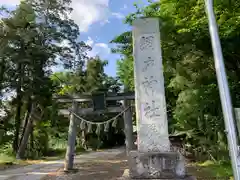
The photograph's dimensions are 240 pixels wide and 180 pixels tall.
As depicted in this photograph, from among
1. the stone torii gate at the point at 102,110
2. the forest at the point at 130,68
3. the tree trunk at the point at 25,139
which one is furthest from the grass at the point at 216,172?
the tree trunk at the point at 25,139

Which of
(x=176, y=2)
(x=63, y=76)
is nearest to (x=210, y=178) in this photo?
(x=176, y=2)

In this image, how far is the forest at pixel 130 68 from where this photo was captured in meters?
9.72

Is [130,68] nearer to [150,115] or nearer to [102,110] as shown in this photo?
[102,110]

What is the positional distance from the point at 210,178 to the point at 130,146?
296cm

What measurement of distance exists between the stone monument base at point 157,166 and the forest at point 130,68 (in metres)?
5.41

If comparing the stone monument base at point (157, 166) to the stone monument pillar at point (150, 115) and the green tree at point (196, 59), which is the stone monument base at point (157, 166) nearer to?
the stone monument pillar at point (150, 115)

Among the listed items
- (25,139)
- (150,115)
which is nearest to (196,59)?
(150,115)

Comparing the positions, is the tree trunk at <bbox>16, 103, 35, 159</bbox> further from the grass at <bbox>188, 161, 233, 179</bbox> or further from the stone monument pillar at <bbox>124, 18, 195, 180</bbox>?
the stone monument pillar at <bbox>124, 18, 195, 180</bbox>

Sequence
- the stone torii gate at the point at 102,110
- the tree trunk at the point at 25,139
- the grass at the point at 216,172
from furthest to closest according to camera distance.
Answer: the tree trunk at the point at 25,139
the stone torii gate at the point at 102,110
the grass at the point at 216,172

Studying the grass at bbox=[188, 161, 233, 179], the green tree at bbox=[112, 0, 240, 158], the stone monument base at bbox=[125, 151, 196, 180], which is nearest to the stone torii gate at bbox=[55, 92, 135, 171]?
the green tree at bbox=[112, 0, 240, 158]

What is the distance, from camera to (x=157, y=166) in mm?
4641

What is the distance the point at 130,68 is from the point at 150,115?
11.0 meters

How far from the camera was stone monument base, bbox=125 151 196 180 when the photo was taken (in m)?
4.61

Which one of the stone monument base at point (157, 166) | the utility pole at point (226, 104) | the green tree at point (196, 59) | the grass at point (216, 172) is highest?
the green tree at point (196, 59)
